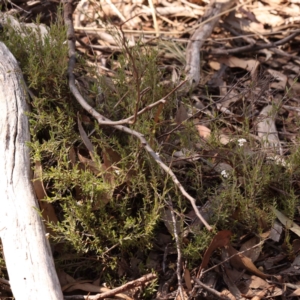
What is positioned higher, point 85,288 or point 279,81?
point 279,81

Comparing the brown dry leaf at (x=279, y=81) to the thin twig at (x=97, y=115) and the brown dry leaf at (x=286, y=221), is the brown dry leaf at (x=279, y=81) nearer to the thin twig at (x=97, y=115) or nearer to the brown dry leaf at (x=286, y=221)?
the brown dry leaf at (x=286, y=221)

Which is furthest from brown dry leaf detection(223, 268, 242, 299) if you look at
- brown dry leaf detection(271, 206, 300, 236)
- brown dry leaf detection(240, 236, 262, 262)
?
brown dry leaf detection(271, 206, 300, 236)

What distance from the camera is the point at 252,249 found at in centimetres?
289

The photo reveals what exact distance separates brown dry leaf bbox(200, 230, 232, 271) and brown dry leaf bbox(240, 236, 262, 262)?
0.67 ft

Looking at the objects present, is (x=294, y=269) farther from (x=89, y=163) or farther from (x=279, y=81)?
(x=279, y=81)

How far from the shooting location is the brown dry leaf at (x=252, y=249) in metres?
2.87

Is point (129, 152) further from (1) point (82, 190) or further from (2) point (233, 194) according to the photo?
(2) point (233, 194)

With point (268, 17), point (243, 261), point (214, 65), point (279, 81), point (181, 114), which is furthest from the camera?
point (268, 17)

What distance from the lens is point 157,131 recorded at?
122 inches

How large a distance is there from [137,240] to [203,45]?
209 cm

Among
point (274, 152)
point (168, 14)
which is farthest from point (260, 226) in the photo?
point (168, 14)

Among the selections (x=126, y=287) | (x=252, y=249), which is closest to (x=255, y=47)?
(x=252, y=249)

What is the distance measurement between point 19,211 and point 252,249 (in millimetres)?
1203

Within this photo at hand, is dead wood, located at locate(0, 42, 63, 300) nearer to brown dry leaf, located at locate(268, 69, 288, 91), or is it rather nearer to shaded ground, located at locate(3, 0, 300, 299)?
shaded ground, located at locate(3, 0, 300, 299)
